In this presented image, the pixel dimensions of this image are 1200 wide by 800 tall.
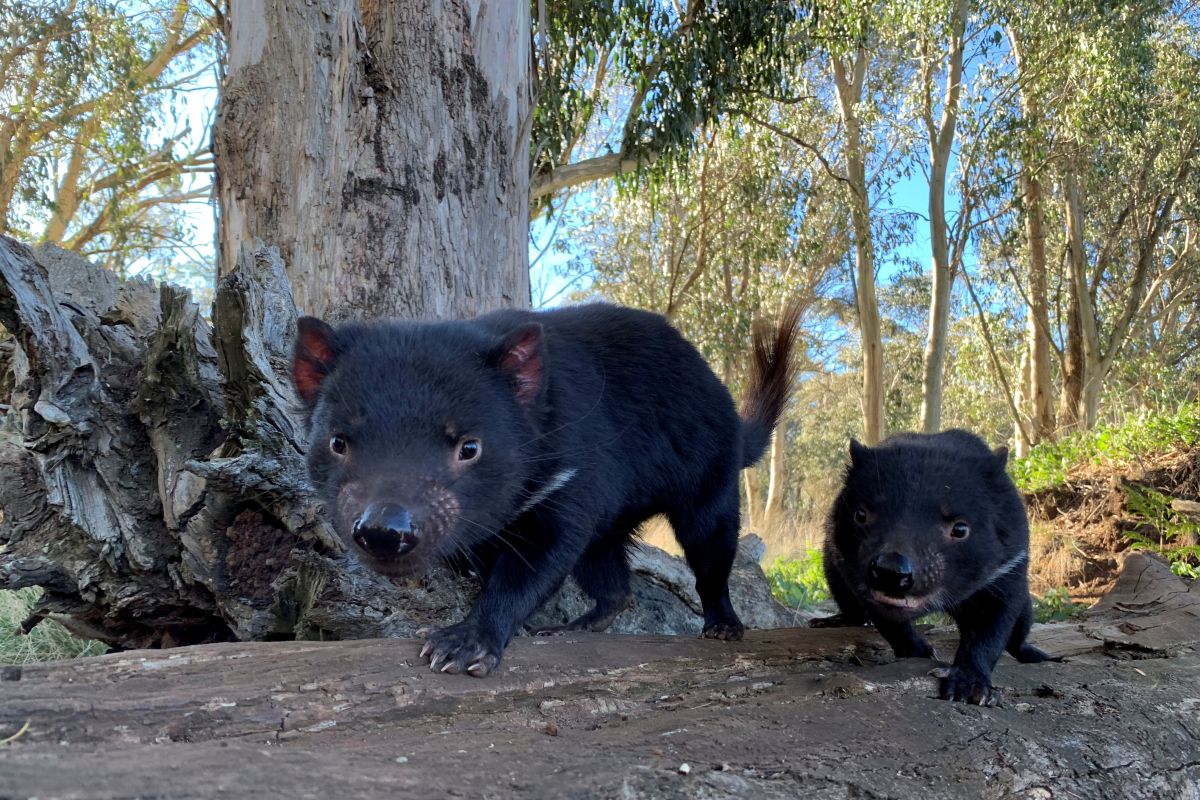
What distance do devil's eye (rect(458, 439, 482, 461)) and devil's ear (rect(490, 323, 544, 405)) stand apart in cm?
25

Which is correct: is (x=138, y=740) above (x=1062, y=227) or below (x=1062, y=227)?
below

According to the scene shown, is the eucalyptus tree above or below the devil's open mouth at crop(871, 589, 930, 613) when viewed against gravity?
above

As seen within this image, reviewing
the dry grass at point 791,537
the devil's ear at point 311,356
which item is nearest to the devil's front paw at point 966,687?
the devil's ear at point 311,356

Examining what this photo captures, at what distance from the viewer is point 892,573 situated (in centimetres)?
308

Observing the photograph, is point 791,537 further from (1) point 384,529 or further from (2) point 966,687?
(1) point 384,529

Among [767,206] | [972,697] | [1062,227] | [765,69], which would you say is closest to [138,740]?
[972,697]

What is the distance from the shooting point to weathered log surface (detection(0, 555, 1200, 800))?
1724 millimetres

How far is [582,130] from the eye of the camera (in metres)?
10.9

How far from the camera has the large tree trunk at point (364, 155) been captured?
4.35 meters

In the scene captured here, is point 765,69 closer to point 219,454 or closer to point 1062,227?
point 219,454

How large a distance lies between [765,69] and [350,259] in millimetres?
8990

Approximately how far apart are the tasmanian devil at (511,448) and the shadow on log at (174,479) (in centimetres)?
59

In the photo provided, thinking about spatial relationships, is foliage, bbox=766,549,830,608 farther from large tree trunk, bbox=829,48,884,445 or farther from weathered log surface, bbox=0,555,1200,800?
large tree trunk, bbox=829,48,884,445

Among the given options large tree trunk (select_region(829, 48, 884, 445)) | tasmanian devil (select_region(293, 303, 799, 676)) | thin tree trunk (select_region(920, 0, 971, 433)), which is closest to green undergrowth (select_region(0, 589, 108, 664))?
tasmanian devil (select_region(293, 303, 799, 676))
